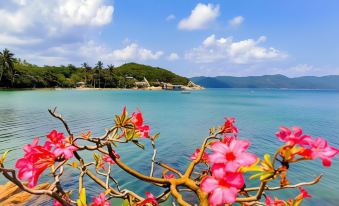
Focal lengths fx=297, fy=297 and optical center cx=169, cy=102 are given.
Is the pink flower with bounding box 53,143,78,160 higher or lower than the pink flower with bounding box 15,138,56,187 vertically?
higher

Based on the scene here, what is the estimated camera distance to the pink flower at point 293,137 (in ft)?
3.53

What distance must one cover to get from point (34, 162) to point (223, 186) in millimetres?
895

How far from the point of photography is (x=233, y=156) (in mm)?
1074

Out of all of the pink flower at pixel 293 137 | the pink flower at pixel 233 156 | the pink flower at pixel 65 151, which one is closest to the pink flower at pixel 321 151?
the pink flower at pixel 293 137

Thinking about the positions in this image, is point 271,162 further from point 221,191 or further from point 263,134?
point 263,134

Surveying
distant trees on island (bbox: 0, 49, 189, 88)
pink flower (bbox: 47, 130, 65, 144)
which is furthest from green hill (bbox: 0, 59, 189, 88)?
pink flower (bbox: 47, 130, 65, 144)

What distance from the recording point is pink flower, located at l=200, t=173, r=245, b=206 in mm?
1002

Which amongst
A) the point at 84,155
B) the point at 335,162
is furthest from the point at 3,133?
the point at 335,162

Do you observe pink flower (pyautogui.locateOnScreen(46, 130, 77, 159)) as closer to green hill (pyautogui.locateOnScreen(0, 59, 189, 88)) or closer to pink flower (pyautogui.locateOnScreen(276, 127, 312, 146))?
pink flower (pyautogui.locateOnScreen(276, 127, 312, 146))

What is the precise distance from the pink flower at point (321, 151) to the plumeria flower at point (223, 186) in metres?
0.30

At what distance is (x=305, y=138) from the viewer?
3.54ft

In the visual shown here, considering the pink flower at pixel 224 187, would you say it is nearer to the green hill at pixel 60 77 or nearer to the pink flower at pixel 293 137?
the pink flower at pixel 293 137

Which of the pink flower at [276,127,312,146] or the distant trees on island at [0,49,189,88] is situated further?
the distant trees on island at [0,49,189,88]

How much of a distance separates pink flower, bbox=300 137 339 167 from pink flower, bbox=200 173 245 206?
30 centimetres
